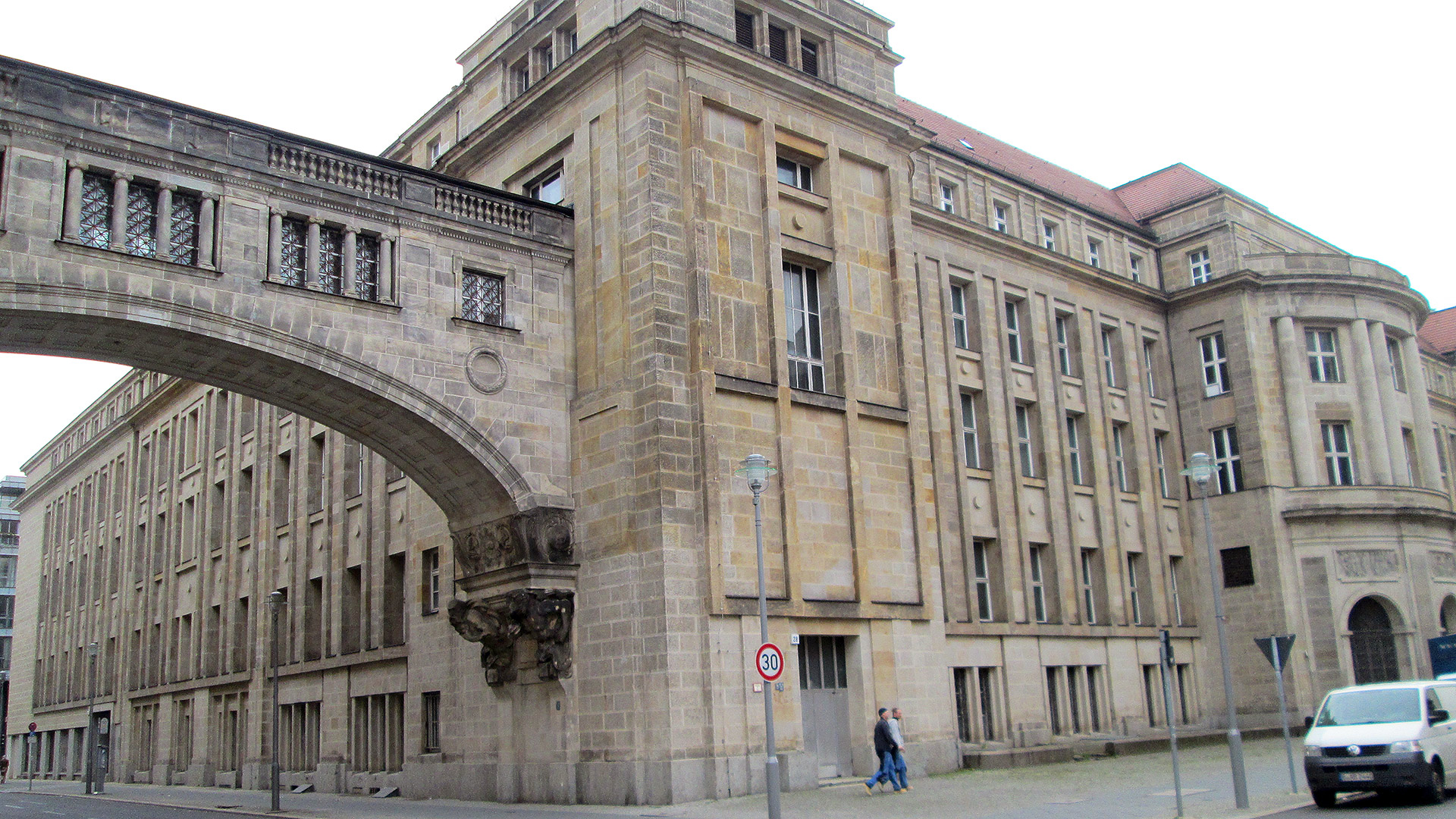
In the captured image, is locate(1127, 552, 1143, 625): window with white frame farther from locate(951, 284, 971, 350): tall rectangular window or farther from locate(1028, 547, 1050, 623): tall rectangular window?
locate(951, 284, 971, 350): tall rectangular window

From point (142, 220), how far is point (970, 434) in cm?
2284

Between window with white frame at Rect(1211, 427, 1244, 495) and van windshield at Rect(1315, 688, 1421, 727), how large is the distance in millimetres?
23216

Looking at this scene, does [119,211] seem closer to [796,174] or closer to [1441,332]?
[796,174]

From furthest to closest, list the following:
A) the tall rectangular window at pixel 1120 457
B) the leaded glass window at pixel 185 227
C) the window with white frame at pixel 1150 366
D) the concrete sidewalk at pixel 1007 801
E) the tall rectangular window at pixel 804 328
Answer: the window with white frame at pixel 1150 366 → the tall rectangular window at pixel 1120 457 → the tall rectangular window at pixel 804 328 → the leaded glass window at pixel 185 227 → the concrete sidewalk at pixel 1007 801

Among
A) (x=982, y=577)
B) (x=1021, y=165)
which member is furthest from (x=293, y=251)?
(x=1021, y=165)

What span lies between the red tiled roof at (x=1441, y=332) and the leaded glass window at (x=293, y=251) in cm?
5712

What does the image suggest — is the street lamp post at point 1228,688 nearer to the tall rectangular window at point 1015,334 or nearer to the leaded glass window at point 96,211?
the leaded glass window at point 96,211

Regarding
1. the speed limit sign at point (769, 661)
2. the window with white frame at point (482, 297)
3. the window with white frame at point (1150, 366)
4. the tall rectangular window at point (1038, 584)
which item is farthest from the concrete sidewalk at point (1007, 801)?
the window with white frame at point (1150, 366)

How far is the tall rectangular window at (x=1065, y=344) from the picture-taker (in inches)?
1540

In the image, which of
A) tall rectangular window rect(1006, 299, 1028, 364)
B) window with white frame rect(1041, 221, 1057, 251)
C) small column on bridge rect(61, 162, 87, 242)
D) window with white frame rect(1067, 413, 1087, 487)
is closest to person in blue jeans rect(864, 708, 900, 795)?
small column on bridge rect(61, 162, 87, 242)

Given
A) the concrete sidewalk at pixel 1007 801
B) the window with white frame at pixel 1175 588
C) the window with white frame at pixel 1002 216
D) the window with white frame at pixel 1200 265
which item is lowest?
the concrete sidewalk at pixel 1007 801

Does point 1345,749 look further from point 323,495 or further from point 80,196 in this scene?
point 323,495

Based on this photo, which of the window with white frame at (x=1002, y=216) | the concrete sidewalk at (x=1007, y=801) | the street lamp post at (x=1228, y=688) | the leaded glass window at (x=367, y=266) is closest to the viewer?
the street lamp post at (x=1228, y=688)

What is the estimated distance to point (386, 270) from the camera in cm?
2264
